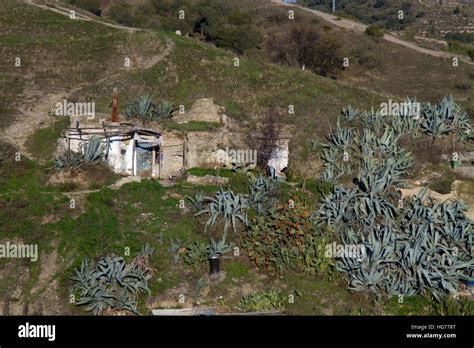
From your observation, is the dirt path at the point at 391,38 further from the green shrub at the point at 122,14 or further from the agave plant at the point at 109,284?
the agave plant at the point at 109,284

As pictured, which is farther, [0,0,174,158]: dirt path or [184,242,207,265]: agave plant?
[0,0,174,158]: dirt path

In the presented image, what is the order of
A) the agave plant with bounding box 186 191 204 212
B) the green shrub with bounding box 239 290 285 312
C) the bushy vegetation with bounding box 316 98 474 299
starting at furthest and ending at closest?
the agave plant with bounding box 186 191 204 212 → the bushy vegetation with bounding box 316 98 474 299 → the green shrub with bounding box 239 290 285 312

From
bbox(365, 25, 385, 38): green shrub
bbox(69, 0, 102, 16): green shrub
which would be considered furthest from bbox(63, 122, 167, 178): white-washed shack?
bbox(365, 25, 385, 38): green shrub

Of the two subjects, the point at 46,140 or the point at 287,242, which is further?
the point at 46,140

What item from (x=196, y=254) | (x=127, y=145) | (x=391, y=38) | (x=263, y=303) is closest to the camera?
(x=263, y=303)

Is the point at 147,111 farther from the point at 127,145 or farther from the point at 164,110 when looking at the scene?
the point at 127,145

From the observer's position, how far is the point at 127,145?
78.1ft

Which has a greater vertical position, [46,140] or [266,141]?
[266,141]

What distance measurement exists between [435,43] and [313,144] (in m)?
37.1

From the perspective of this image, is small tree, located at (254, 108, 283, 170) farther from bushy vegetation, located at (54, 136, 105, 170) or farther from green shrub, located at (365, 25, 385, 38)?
green shrub, located at (365, 25, 385, 38)

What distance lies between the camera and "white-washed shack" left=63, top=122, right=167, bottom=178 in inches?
930

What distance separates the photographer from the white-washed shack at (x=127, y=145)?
23609 millimetres

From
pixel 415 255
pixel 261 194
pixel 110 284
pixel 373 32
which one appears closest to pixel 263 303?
pixel 110 284

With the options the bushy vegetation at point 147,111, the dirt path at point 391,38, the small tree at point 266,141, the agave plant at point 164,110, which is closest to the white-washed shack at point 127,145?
the bushy vegetation at point 147,111
